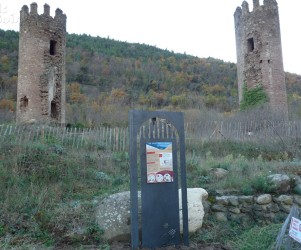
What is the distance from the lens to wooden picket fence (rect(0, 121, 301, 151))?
10.1 meters

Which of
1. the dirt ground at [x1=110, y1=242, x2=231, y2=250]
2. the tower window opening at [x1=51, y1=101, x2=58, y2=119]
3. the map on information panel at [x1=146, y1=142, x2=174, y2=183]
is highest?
the tower window opening at [x1=51, y1=101, x2=58, y2=119]

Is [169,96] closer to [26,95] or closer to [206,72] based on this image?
[206,72]

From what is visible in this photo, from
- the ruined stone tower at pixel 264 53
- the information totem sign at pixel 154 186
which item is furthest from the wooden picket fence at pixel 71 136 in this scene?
the ruined stone tower at pixel 264 53

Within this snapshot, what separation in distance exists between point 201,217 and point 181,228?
488 mm

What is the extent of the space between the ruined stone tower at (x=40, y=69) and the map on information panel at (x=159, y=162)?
39.0 ft

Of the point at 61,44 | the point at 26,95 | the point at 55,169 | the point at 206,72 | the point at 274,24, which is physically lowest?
the point at 55,169

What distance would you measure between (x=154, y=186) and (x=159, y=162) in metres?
0.40

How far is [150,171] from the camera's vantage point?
16.5 ft

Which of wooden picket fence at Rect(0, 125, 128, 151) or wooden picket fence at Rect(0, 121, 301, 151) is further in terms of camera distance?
wooden picket fence at Rect(0, 121, 301, 151)

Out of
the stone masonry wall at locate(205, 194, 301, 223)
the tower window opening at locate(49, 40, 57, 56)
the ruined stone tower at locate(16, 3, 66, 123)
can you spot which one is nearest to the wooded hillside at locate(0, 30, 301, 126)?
the ruined stone tower at locate(16, 3, 66, 123)

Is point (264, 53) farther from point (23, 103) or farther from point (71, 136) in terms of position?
point (23, 103)

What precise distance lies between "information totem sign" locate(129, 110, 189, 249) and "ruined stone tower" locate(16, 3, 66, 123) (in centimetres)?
1180

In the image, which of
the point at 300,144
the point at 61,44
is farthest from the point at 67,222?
the point at 61,44

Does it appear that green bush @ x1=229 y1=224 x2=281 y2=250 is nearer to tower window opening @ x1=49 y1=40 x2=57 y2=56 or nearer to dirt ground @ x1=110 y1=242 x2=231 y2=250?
dirt ground @ x1=110 y1=242 x2=231 y2=250
